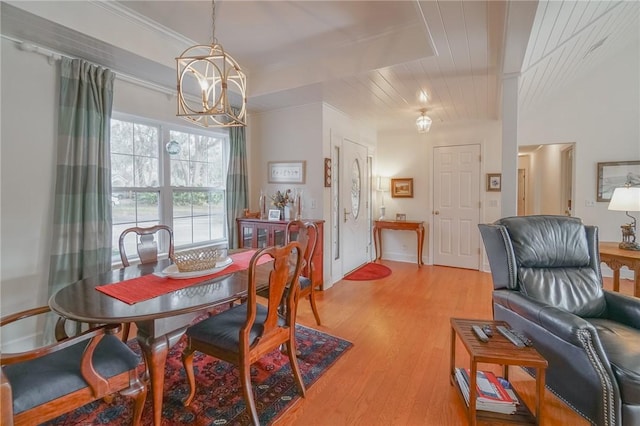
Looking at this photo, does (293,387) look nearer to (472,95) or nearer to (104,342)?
(104,342)

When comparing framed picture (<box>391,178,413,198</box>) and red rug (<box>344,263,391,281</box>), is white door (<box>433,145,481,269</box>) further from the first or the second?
red rug (<box>344,263,391,281</box>)

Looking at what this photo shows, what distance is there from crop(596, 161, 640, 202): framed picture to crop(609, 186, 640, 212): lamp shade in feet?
6.46

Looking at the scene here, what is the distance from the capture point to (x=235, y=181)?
12.9 ft

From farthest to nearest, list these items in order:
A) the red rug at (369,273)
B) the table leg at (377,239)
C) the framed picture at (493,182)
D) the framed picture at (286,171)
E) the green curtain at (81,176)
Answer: the table leg at (377,239) → the framed picture at (493,182) → the red rug at (369,273) → the framed picture at (286,171) → the green curtain at (81,176)

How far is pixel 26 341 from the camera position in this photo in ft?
7.82

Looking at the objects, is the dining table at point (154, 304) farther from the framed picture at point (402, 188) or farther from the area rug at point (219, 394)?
the framed picture at point (402, 188)

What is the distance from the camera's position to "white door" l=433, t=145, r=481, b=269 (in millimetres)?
4980

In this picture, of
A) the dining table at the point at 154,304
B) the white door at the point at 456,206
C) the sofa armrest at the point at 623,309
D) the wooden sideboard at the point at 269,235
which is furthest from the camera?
the white door at the point at 456,206

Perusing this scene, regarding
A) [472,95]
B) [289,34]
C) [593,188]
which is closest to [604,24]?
[472,95]

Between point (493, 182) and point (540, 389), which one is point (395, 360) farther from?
point (493, 182)

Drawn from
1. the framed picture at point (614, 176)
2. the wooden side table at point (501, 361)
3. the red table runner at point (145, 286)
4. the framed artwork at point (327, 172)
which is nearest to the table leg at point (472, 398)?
the wooden side table at point (501, 361)

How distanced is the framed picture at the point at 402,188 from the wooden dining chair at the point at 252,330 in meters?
4.04

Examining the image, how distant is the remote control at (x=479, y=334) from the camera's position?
1663 mm

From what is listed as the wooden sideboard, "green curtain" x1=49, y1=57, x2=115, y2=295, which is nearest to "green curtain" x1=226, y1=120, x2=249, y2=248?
the wooden sideboard
